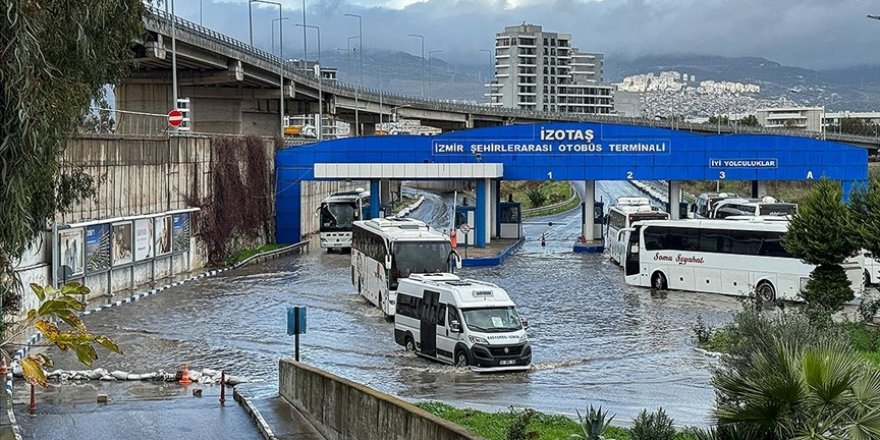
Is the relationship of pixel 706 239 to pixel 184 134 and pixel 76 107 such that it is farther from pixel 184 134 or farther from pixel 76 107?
pixel 76 107

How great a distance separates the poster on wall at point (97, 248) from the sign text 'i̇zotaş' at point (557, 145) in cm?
2502

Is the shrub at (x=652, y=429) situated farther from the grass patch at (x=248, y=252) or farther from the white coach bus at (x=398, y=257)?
the grass patch at (x=248, y=252)

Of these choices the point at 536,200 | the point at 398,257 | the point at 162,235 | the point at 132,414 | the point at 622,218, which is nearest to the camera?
the point at 132,414

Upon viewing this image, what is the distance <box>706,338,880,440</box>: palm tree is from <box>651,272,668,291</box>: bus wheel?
33.9 metres

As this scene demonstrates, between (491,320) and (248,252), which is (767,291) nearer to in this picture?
(491,320)

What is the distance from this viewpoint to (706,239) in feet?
141

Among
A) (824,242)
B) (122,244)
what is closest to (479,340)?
(824,242)

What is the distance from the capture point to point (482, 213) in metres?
59.8

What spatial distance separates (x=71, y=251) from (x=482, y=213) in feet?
89.4

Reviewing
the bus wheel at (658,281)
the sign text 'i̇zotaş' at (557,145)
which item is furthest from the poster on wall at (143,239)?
the sign text 'i̇zotaş' at (557,145)

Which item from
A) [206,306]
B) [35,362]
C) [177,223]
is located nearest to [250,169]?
[177,223]

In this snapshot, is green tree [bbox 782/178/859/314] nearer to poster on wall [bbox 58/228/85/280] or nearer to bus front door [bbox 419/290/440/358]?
bus front door [bbox 419/290/440/358]

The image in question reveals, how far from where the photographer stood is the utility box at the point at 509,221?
6675 centimetres

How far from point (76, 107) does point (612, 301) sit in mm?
24554
